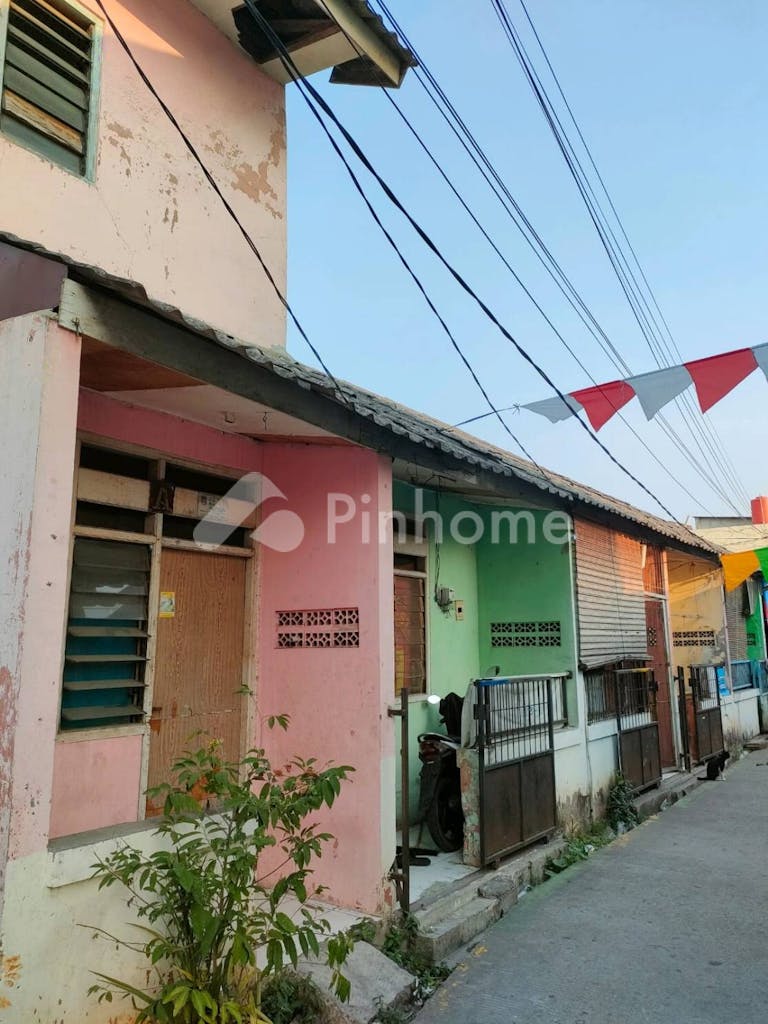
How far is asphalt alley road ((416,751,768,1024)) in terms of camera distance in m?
4.46

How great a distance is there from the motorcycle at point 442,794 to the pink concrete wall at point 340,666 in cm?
186

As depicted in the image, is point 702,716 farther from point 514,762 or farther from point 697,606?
point 514,762

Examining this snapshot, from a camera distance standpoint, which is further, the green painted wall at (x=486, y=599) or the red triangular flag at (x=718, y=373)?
the green painted wall at (x=486, y=599)

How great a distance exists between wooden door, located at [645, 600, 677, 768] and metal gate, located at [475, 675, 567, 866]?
475cm

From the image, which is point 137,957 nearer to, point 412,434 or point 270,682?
point 270,682

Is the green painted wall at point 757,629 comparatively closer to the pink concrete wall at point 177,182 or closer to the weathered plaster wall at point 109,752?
the pink concrete wall at point 177,182

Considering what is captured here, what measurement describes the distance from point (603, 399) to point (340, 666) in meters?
4.02

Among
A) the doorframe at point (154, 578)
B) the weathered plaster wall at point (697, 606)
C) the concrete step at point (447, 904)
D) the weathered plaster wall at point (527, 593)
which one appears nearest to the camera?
the doorframe at point (154, 578)

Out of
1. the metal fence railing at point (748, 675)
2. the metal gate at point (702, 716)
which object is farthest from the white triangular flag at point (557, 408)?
the metal fence railing at point (748, 675)

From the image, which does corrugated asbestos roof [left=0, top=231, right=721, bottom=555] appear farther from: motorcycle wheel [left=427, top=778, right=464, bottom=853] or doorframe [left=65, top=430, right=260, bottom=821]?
motorcycle wheel [left=427, top=778, right=464, bottom=853]

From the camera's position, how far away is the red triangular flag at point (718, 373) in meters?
6.61

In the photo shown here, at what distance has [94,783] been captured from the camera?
14.9 ft

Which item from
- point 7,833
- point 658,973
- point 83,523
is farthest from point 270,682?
point 658,973

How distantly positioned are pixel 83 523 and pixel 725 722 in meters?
13.3
